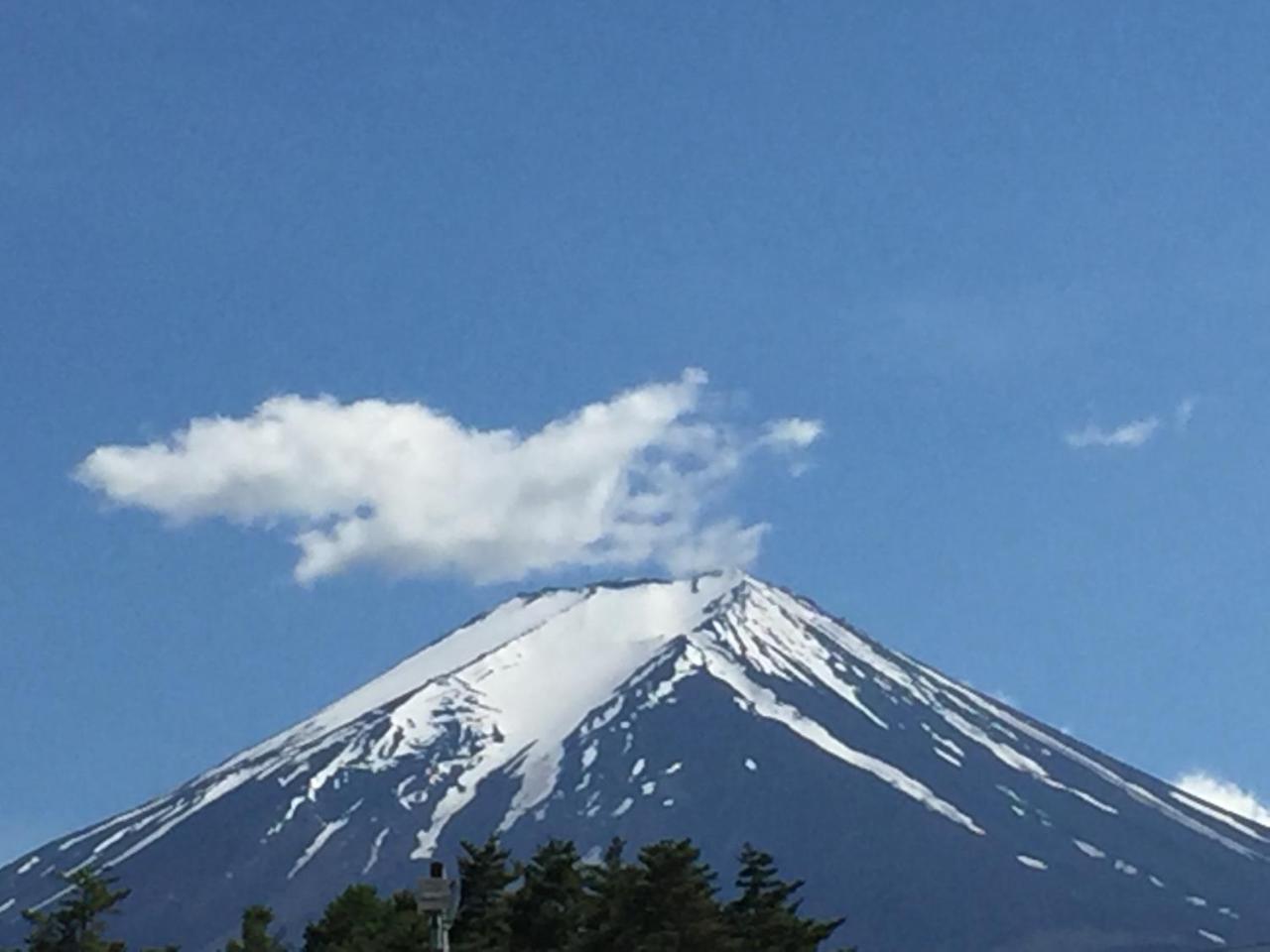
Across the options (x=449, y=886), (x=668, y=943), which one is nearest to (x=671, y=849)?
(x=668, y=943)

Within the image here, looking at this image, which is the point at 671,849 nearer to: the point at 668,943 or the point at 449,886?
the point at 668,943

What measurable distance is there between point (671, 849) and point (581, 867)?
8176 millimetres

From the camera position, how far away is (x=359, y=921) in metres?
60.6

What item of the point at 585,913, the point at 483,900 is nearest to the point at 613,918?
the point at 585,913

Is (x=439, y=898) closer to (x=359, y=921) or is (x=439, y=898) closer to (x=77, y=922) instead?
(x=77, y=922)

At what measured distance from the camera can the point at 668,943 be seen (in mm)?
45812

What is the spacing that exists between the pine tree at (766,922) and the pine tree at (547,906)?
Answer: 10.2 ft

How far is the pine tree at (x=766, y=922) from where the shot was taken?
167ft

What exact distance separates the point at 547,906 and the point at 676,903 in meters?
5.84

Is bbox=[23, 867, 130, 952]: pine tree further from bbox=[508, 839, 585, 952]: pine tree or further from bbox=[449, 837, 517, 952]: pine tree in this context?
bbox=[508, 839, 585, 952]: pine tree

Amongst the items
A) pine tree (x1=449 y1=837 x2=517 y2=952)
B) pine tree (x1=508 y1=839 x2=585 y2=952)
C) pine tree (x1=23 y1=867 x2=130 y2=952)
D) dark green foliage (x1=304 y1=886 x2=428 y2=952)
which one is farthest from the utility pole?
dark green foliage (x1=304 y1=886 x2=428 y2=952)

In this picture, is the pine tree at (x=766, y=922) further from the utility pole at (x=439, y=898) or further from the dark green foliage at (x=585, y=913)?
the utility pole at (x=439, y=898)

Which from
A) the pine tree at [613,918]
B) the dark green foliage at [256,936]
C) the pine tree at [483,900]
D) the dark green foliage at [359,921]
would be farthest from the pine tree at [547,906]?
the dark green foliage at [256,936]

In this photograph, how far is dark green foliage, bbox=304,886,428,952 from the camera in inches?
2190
